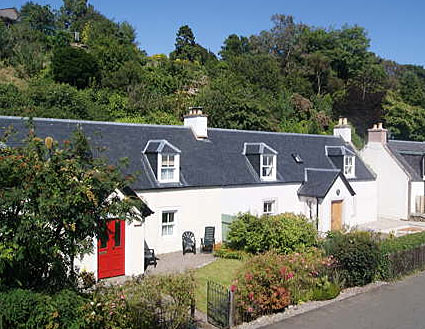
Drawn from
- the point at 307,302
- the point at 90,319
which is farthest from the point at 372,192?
the point at 90,319

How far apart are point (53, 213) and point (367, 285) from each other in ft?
40.5

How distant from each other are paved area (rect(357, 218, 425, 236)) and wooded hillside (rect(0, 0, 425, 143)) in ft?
57.8

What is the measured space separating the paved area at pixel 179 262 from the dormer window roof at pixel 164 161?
3728mm

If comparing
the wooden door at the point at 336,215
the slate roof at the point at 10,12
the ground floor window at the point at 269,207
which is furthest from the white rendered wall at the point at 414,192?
the slate roof at the point at 10,12

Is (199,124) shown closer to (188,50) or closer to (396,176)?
(396,176)

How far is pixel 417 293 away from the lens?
48.5 ft

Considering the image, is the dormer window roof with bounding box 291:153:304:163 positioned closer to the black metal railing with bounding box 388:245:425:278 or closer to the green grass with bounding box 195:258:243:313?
the green grass with bounding box 195:258:243:313

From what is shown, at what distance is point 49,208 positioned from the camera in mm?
7434

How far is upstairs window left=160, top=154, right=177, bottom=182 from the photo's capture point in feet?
69.4

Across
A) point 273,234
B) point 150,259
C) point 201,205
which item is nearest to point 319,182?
point 273,234

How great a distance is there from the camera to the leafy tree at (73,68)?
1793 inches

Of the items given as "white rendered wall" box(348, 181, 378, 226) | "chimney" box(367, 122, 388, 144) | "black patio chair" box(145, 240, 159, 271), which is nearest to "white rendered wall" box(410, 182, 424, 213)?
"white rendered wall" box(348, 181, 378, 226)

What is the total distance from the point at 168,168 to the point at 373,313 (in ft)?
38.9

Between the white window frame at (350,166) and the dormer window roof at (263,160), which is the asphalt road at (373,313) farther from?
the white window frame at (350,166)
